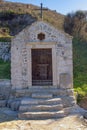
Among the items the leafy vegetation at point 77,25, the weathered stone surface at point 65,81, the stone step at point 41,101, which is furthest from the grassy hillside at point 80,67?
the stone step at point 41,101

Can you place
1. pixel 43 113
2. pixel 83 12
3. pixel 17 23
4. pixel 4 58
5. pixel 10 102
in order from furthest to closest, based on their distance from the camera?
pixel 17 23
pixel 83 12
pixel 4 58
pixel 10 102
pixel 43 113

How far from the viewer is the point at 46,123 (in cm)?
1015

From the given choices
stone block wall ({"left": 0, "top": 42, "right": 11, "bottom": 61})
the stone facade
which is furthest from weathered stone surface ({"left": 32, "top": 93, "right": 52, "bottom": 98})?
stone block wall ({"left": 0, "top": 42, "right": 11, "bottom": 61})

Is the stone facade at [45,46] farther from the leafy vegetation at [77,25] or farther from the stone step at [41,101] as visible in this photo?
the leafy vegetation at [77,25]

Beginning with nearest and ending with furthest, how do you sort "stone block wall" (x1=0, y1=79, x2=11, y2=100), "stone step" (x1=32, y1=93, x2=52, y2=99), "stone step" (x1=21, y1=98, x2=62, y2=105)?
"stone step" (x1=21, y1=98, x2=62, y2=105), "stone step" (x1=32, y1=93, x2=52, y2=99), "stone block wall" (x1=0, y1=79, x2=11, y2=100)

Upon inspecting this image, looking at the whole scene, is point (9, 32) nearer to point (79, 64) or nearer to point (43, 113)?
point (79, 64)

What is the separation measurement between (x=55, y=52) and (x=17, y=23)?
19.0m

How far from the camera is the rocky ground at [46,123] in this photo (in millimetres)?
9656

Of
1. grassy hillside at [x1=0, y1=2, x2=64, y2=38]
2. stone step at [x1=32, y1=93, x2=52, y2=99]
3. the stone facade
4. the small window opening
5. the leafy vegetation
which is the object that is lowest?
stone step at [x1=32, y1=93, x2=52, y2=99]

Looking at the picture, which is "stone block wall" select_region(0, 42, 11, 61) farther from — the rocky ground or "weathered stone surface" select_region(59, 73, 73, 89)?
the rocky ground

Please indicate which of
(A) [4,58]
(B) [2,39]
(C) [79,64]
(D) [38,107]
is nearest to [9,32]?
(B) [2,39]

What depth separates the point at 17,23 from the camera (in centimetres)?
3112

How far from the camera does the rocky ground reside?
966 centimetres

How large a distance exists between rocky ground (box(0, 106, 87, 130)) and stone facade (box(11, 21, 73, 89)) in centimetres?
224
